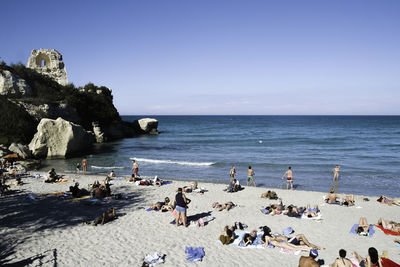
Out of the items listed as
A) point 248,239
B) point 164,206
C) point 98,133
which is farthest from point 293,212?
point 98,133

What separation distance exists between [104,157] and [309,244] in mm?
26509

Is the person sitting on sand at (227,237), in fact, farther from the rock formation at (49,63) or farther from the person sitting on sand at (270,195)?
the rock formation at (49,63)

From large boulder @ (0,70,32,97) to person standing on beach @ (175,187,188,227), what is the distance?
33.8 meters

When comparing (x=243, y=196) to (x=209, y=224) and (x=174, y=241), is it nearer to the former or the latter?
(x=209, y=224)

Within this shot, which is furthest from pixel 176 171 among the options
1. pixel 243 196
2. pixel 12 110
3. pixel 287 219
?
pixel 12 110

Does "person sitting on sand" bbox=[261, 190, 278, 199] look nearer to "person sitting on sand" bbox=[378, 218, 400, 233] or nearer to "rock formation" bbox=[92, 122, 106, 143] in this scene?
"person sitting on sand" bbox=[378, 218, 400, 233]

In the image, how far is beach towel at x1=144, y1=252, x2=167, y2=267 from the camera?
7992 mm

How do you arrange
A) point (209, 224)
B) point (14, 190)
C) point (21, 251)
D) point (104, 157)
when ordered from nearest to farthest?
point (21, 251), point (209, 224), point (14, 190), point (104, 157)

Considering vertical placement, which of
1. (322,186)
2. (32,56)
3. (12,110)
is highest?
(32,56)

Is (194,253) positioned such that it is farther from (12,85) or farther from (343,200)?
(12,85)

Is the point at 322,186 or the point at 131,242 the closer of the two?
the point at 131,242

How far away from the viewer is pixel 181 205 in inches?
418

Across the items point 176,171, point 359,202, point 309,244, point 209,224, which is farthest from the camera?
point 176,171

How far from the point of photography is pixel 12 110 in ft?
102
